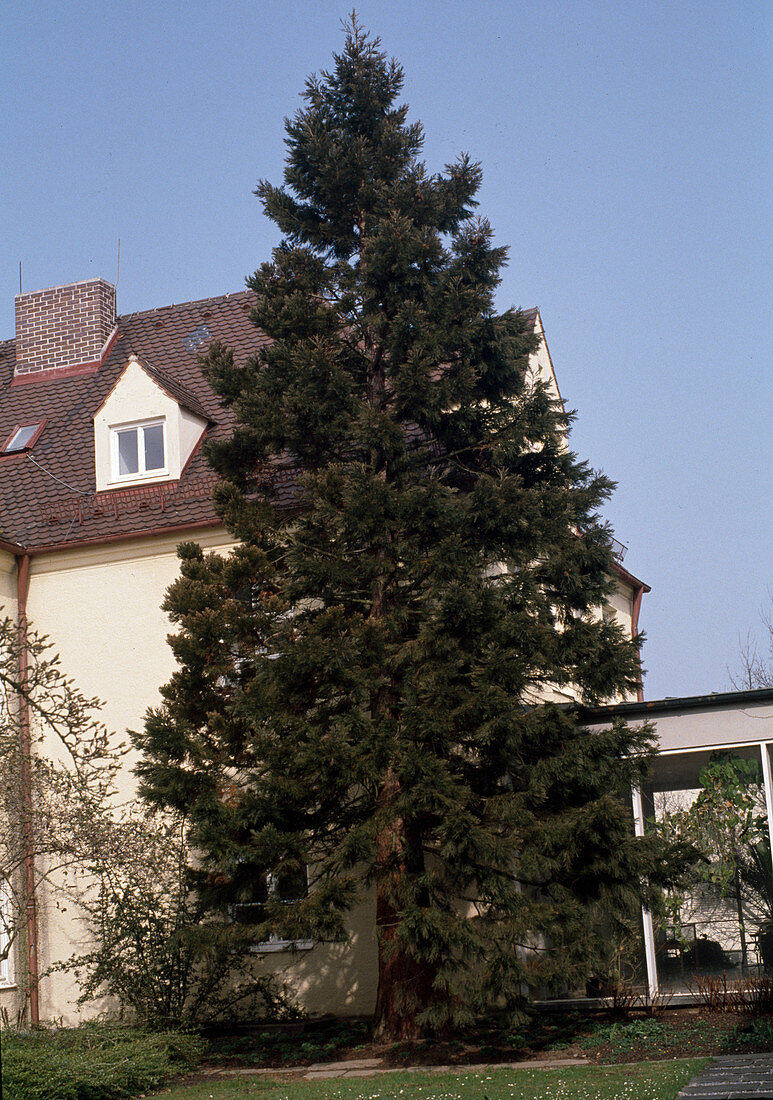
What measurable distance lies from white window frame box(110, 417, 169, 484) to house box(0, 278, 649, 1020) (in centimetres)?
2

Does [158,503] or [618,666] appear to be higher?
[158,503]

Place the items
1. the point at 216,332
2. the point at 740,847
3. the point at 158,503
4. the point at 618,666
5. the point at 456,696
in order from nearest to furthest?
the point at 456,696 < the point at 618,666 < the point at 740,847 < the point at 158,503 < the point at 216,332

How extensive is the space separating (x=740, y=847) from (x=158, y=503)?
8.71m

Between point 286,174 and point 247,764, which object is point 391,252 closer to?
point 286,174

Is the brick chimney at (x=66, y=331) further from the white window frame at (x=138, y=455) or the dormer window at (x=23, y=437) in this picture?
the white window frame at (x=138, y=455)

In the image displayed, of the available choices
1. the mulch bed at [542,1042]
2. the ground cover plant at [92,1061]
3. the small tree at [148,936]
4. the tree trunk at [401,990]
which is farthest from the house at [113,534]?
the ground cover plant at [92,1061]

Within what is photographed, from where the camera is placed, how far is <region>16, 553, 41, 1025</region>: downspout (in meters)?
11.4

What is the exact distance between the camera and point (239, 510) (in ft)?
38.3

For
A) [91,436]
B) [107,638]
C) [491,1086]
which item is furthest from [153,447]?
[491,1086]

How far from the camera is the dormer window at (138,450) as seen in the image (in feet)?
52.5

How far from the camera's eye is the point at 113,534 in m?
15.1

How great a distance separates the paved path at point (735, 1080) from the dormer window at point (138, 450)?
34.9 ft

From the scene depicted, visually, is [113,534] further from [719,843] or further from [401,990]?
[719,843]

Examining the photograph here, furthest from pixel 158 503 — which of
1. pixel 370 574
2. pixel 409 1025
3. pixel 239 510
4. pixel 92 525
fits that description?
pixel 409 1025
